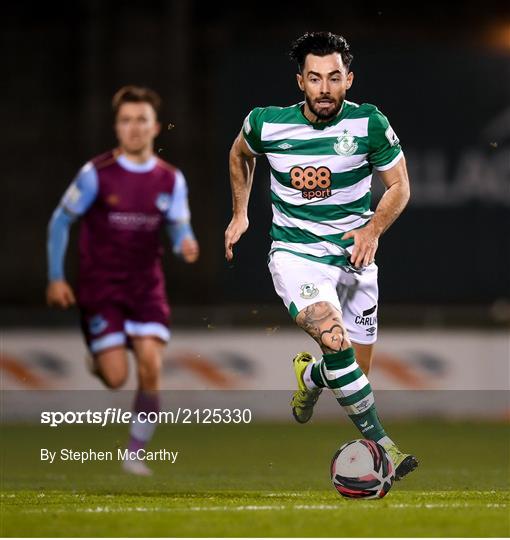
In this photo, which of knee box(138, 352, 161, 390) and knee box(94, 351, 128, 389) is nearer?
knee box(138, 352, 161, 390)

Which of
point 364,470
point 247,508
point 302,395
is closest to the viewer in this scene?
point 247,508

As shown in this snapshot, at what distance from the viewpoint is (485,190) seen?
53.7ft

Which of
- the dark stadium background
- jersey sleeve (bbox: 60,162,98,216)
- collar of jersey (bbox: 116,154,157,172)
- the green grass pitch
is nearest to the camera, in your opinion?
the green grass pitch

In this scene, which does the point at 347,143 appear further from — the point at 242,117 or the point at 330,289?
the point at 242,117

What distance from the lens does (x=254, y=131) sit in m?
→ 7.42

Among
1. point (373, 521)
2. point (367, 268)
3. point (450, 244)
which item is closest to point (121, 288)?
point (367, 268)

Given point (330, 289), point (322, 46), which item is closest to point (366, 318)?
point (330, 289)

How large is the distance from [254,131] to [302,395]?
1.36 m

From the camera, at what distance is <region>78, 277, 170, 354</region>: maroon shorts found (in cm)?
949

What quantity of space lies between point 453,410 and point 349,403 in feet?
24.5

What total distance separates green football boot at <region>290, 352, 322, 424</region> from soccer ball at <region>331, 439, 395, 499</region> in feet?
2.37

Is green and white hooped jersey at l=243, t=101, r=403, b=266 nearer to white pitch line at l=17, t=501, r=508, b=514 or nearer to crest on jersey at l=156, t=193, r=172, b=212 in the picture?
white pitch line at l=17, t=501, r=508, b=514

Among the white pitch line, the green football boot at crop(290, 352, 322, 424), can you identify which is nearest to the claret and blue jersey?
the green football boot at crop(290, 352, 322, 424)

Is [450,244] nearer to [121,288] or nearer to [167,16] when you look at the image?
[167,16]
